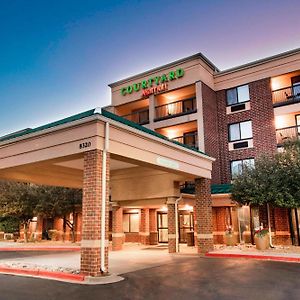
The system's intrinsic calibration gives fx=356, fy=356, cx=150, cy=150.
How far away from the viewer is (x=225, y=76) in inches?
1137

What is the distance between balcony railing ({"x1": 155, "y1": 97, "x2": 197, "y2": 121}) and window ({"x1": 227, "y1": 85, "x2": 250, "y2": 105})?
113 inches

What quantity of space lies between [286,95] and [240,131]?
13.8 ft

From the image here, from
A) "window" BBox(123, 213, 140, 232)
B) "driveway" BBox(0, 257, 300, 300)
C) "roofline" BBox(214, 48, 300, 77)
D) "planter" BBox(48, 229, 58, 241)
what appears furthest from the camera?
"planter" BBox(48, 229, 58, 241)

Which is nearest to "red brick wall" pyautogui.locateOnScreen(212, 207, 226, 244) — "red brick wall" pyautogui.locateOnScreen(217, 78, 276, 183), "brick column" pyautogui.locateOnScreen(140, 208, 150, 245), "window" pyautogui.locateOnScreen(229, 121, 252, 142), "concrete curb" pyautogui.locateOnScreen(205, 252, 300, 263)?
"red brick wall" pyautogui.locateOnScreen(217, 78, 276, 183)

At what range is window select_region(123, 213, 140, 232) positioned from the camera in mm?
29547

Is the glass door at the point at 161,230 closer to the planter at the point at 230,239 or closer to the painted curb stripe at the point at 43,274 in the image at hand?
the planter at the point at 230,239

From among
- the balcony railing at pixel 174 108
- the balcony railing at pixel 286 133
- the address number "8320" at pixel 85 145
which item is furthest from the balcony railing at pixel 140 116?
the address number "8320" at pixel 85 145

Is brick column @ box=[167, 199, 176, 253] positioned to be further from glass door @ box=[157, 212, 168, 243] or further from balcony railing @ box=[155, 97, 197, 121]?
balcony railing @ box=[155, 97, 197, 121]

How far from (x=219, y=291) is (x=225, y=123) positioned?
802 inches

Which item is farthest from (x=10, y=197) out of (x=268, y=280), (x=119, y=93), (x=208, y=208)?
(x=268, y=280)

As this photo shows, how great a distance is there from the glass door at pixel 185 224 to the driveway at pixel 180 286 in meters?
13.5

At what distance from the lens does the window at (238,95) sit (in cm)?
2766

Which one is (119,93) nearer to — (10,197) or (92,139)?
(10,197)

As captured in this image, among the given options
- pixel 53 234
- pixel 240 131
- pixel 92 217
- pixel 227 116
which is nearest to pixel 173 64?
pixel 227 116
